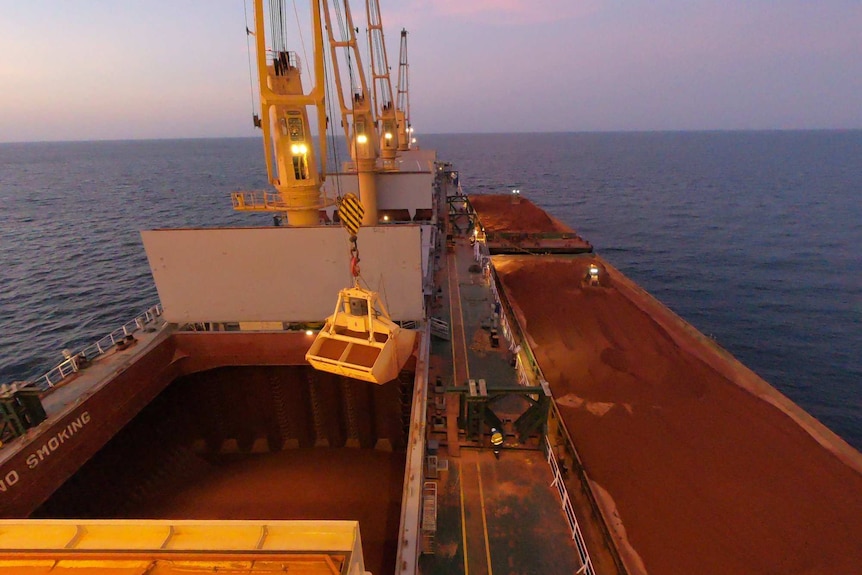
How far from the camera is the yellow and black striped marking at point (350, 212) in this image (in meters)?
11.4

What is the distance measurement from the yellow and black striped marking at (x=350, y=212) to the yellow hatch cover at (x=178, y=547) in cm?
774

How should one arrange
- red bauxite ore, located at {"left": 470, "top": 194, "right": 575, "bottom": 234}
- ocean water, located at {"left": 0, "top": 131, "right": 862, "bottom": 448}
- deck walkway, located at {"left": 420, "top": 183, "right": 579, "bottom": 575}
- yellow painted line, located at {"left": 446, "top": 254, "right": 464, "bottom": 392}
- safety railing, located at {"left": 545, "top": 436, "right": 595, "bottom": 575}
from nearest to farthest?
safety railing, located at {"left": 545, "top": 436, "right": 595, "bottom": 575}
deck walkway, located at {"left": 420, "top": 183, "right": 579, "bottom": 575}
yellow painted line, located at {"left": 446, "top": 254, "right": 464, "bottom": 392}
ocean water, located at {"left": 0, "top": 131, "right": 862, "bottom": 448}
red bauxite ore, located at {"left": 470, "top": 194, "right": 575, "bottom": 234}

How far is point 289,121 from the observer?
24766mm

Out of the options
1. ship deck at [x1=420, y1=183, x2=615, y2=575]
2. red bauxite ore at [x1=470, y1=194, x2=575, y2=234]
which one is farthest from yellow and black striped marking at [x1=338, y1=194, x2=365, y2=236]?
red bauxite ore at [x1=470, y1=194, x2=575, y2=234]

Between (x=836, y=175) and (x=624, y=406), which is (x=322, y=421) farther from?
(x=836, y=175)

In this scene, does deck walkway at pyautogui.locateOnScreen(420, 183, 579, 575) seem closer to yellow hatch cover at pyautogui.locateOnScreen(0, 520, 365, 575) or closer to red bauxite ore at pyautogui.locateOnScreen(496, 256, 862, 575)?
red bauxite ore at pyautogui.locateOnScreen(496, 256, 862, 575)

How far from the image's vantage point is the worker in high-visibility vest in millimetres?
15486

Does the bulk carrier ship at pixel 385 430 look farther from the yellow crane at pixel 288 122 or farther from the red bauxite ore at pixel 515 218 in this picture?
the red bauxite ore at pixel 515 218

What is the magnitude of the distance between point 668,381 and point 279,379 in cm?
2229

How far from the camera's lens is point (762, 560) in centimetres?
1440

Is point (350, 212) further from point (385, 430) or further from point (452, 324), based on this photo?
point (452, 324)

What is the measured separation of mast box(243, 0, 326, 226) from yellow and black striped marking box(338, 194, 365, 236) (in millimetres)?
14185

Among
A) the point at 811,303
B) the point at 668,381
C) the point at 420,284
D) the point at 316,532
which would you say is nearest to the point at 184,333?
the point at 420,284

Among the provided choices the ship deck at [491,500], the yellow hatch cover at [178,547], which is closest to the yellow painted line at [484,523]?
the ship deck at [491,500]
